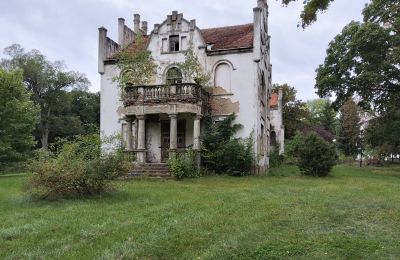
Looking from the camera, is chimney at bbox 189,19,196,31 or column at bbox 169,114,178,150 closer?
column at bbox 169,114,178,150

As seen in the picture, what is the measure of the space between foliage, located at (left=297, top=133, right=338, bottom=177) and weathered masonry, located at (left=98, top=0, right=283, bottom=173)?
3.47 m

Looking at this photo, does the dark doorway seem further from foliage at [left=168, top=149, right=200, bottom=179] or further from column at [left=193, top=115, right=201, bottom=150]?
foliage at [left=168, top=149, right=200, bottom=179]

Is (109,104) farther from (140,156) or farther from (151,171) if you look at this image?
(151,171)

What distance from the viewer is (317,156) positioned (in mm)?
22094

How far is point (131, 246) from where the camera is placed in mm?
6859

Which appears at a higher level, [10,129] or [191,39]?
[191,39]

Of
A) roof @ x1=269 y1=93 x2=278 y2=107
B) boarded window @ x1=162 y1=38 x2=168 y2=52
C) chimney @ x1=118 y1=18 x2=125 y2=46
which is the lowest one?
roof @ x1=269 y1=93 x2=278 y2=107

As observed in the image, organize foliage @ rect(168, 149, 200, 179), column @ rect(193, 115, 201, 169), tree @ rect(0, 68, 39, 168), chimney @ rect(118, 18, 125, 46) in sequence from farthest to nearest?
chimney @ rect(118, 18, 125, 46)
tree @ rect(0, 68, 39, 168)
column @ rect(193, 115, 201, 169)
foliage @ rect(168, 149, 200, 179)

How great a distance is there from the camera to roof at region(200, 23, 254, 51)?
84.5 feet

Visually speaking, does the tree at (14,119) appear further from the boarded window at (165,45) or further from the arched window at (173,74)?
the boarded window at (165,45)

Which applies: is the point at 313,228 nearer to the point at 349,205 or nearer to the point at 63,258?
the point at 349,205

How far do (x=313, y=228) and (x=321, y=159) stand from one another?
565 inches

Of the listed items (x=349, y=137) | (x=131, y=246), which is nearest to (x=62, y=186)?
(x=131, y=246)

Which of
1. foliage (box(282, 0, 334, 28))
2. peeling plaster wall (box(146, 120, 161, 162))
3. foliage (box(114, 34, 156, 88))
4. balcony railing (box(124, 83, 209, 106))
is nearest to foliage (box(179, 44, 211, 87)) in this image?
balcony railing (box(124, 83, 209, 106))
